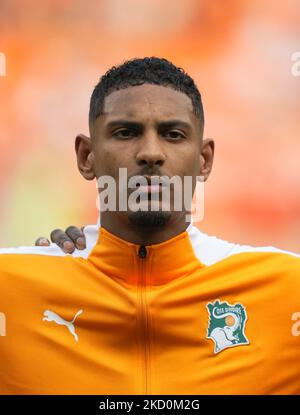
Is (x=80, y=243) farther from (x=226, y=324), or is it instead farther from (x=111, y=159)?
(x=226, y=324)

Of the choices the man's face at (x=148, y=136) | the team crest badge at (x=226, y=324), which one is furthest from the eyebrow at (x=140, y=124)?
the team crest badge at (x=226, y=324)

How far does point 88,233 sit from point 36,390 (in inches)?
33.1

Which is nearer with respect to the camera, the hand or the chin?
the chin

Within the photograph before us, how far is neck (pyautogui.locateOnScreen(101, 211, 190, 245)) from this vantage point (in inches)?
136

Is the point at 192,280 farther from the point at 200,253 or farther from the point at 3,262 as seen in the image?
the point at 3,262

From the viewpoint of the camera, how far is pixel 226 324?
3.39m

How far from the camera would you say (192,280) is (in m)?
3.50

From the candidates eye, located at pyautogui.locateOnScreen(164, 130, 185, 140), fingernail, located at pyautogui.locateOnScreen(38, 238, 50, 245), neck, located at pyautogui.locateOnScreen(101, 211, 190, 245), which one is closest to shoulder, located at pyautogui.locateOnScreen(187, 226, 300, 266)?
neck, located at pyautogui.locateOnScreen(101, 211, 190, 245)

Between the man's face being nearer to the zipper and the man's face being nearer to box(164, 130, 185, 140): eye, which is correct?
box(164, 130, 185, 140): eye

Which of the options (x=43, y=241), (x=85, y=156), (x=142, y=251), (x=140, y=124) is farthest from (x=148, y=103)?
(x=43, y=241)

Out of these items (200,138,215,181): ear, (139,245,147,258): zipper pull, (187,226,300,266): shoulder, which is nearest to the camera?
Answer: (139,245,147,258): zipper pull

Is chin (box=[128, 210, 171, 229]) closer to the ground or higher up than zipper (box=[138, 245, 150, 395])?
higher up

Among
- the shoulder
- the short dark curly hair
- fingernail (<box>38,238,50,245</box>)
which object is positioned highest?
the short dark curly hair

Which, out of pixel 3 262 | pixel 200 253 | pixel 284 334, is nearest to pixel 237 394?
pixel 284 334
